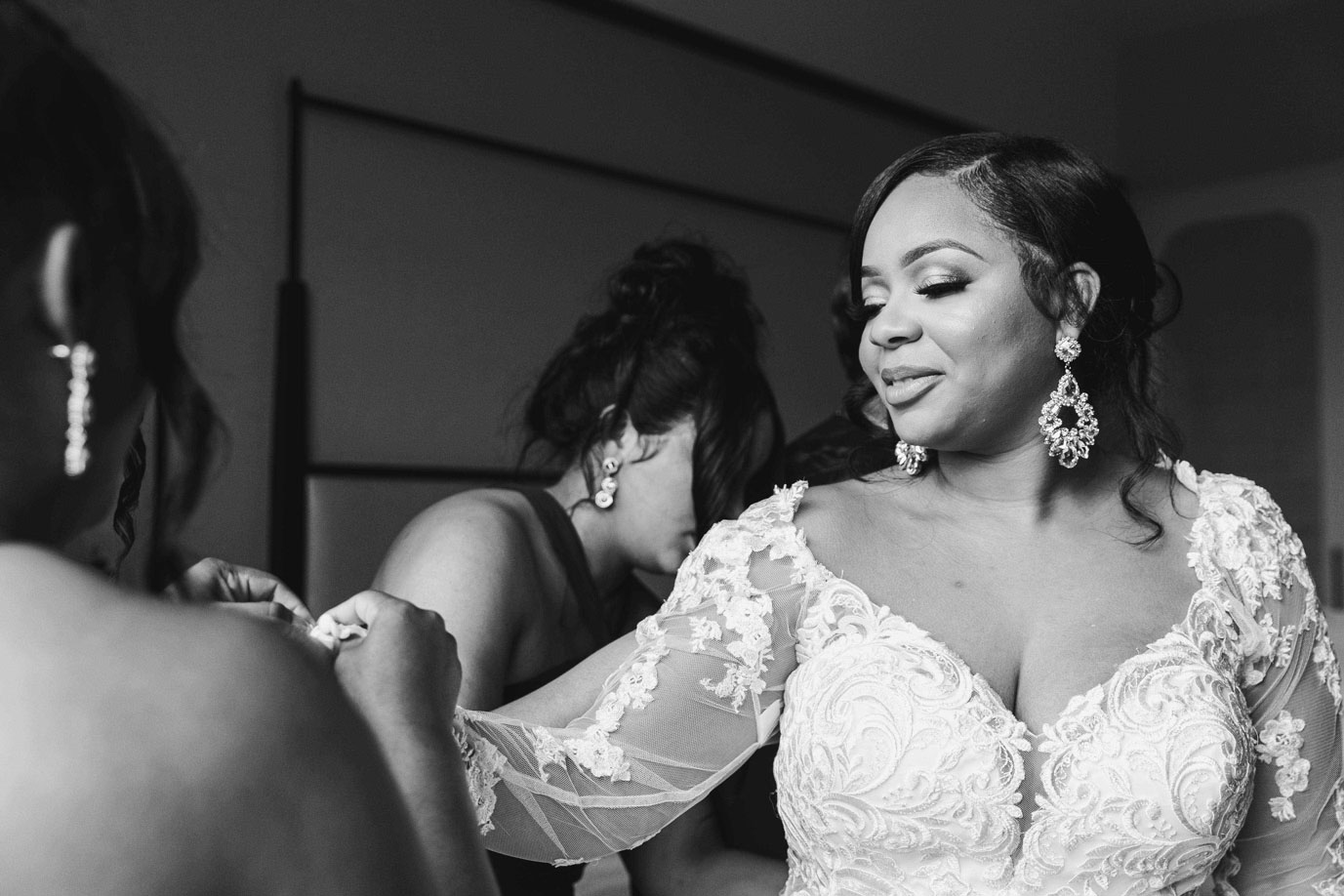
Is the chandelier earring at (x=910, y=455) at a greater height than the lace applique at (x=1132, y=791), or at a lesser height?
greater

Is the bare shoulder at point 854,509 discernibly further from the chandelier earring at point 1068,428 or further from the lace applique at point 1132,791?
the lace applique at point 1132,791

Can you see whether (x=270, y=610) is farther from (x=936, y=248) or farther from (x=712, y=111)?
(x=712, y=111)

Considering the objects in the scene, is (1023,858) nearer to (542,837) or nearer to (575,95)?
(542,837)

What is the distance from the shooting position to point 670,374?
2.13 meters

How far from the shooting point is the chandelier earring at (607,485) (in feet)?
7.03

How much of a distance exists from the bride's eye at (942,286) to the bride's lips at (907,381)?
0.09m

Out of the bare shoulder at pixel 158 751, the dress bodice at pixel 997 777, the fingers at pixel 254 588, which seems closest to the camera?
the bare shoulder at pixel 158 751

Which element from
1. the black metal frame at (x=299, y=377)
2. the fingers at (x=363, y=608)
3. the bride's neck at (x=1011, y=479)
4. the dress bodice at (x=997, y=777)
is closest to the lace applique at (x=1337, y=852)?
the dress bodice at (x=997, y=777)

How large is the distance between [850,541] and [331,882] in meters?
1.09

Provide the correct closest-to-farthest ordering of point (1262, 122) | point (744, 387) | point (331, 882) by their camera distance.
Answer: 1. point (331, 882)
2. point (744, 387)
3. point (1262, 122)

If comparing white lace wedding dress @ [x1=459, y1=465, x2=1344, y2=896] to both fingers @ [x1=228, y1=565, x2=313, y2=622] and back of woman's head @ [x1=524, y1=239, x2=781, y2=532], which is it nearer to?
fingers @ [x1=228, y1=565, x2=313, y2=622]

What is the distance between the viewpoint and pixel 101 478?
63 cm

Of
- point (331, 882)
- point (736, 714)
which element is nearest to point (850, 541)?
point (736, 714)

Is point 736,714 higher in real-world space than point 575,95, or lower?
lower
